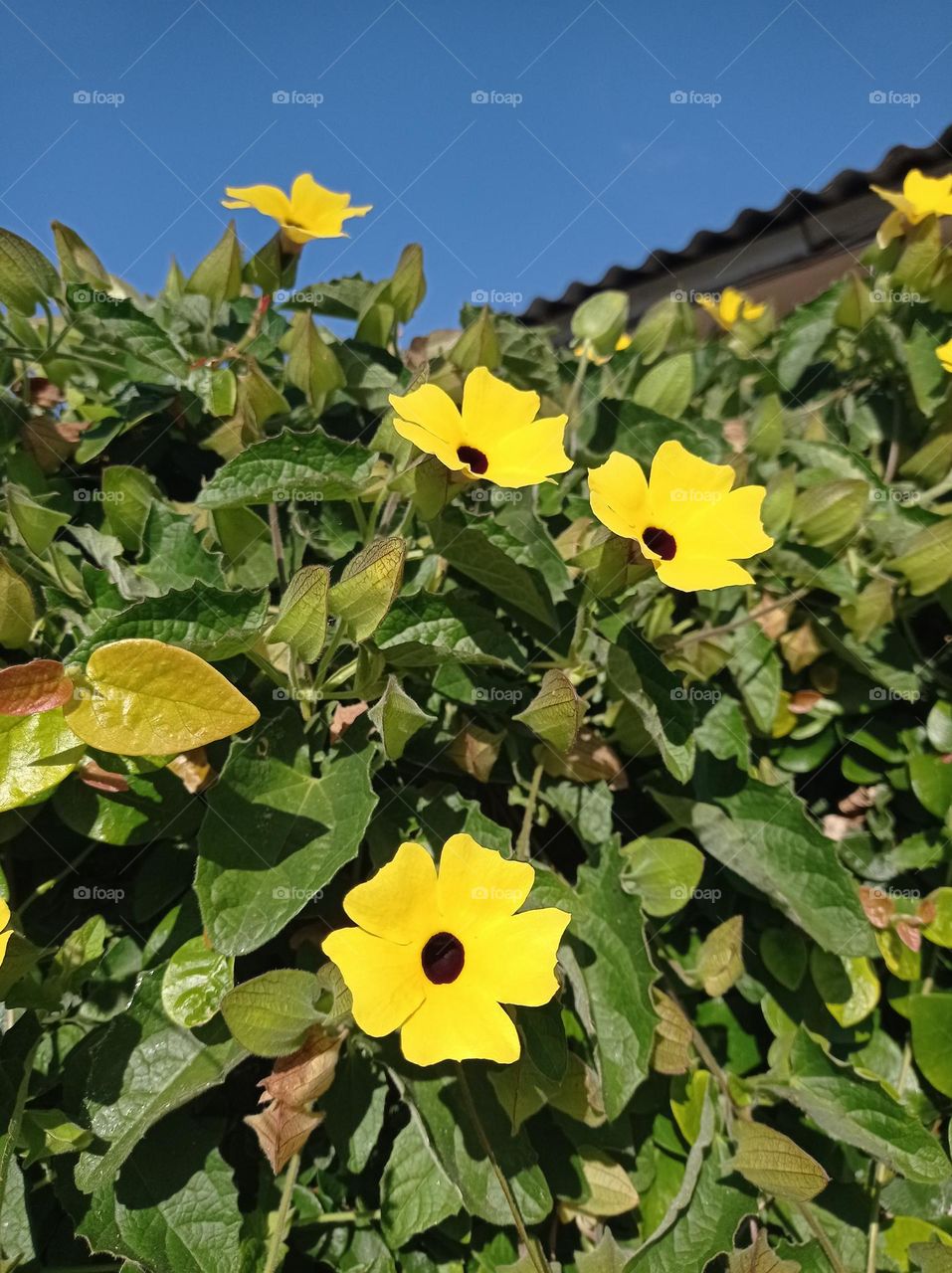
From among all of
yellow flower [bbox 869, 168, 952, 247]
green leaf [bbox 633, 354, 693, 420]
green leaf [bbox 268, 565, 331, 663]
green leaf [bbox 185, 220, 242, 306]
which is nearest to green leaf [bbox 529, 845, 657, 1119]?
green leaf [bbox 268, 565, 331, 663]

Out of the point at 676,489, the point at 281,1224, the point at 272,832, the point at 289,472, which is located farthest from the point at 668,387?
the point at 281,1224

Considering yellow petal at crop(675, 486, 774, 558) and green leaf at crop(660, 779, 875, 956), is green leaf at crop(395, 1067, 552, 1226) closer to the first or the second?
green leaf at crop(660, 779, 875, 956)

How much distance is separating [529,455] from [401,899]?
17.6 inches

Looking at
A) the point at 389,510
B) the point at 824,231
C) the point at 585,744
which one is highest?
the point at 824,231

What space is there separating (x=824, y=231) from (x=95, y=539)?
9.18 feet

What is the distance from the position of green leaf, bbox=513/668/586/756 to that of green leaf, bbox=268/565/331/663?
0.20m

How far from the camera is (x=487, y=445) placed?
882 millimetres

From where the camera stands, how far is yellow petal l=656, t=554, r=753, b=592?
750mm

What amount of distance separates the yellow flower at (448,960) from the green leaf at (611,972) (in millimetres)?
108

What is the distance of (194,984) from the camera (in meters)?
0.70

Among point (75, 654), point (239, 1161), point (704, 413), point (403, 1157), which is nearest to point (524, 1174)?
point (403, 1157)

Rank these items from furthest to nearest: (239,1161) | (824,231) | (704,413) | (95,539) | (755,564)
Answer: (824,231), (704,413), (755,564), (95,539), (239,1161)

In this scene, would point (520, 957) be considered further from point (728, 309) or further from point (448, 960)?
point (728, 309)

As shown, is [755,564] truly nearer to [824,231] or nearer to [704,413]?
[704,413]
